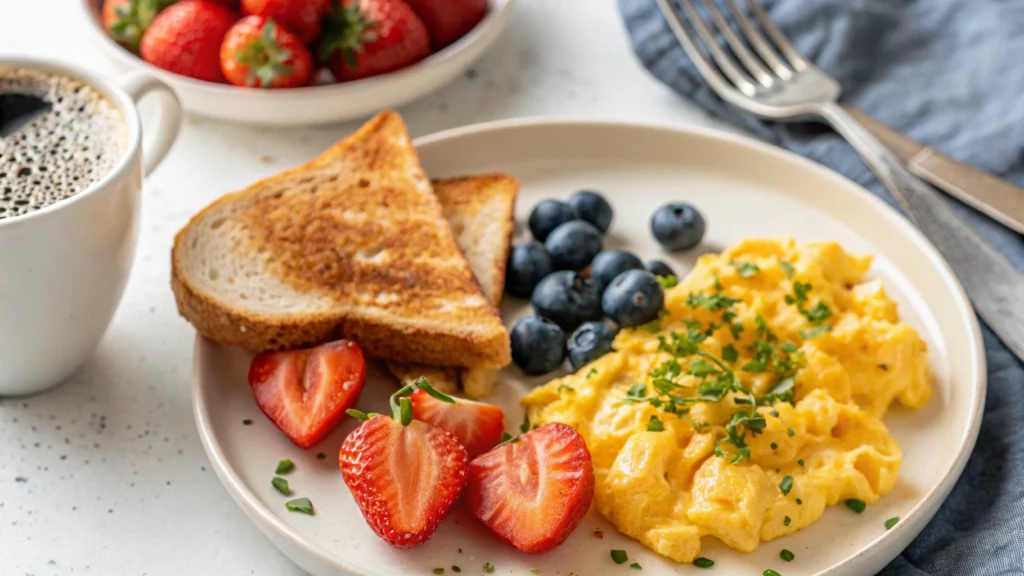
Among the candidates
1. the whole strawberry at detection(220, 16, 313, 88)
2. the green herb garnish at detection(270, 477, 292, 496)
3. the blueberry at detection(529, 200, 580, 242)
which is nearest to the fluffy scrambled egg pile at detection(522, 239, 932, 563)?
the blueberry at detection(529, 200, 580, 242)

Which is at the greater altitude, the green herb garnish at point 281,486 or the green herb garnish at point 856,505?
the green herb garnish at point 281,486

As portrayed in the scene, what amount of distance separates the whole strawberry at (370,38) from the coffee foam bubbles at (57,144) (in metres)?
0.82

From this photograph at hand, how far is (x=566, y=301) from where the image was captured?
2.16 metres

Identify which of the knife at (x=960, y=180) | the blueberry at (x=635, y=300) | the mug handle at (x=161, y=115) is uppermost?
the mug handle at (x=161, y=115)

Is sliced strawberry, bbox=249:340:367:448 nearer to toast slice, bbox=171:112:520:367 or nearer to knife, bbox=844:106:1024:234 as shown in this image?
toast slice, bbox=171:112:520:367

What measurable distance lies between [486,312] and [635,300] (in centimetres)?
31

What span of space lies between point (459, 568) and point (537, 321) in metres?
0.58

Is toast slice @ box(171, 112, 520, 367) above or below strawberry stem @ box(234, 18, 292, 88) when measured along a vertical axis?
below

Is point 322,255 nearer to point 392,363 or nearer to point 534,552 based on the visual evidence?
point 392,363

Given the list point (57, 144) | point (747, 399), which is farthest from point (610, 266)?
point (57, 144)

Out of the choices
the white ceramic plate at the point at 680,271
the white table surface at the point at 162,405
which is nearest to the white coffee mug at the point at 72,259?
the white table surface at the point at 162,405

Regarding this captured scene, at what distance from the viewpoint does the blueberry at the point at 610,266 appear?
2.22 meters

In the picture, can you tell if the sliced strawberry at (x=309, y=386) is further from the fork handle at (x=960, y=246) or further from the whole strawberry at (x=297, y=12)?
the fork handle at (x=960, y=246)

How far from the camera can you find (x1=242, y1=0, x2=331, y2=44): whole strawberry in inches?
105
